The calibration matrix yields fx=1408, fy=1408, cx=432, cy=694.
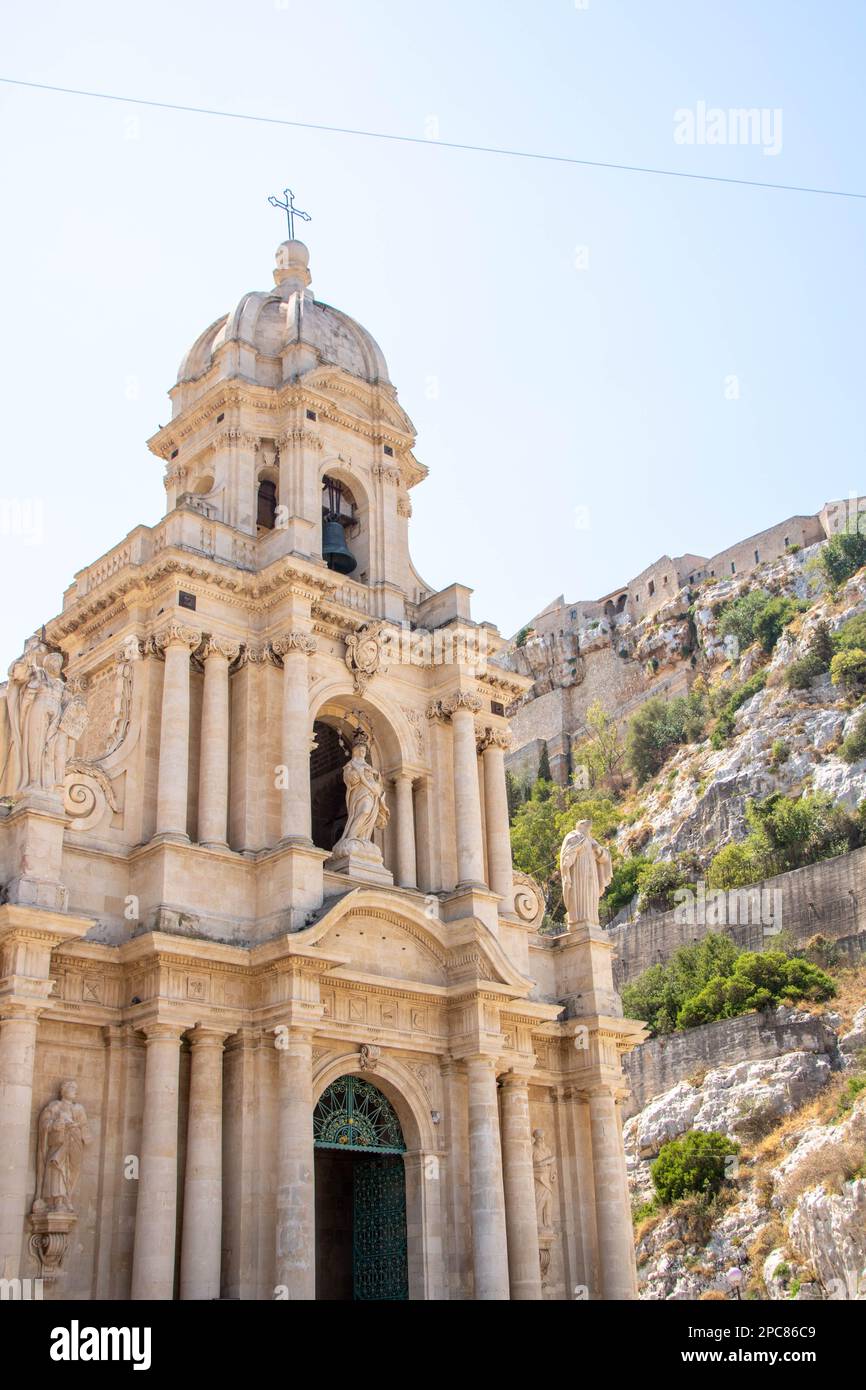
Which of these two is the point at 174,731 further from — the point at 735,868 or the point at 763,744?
the point at 763,744

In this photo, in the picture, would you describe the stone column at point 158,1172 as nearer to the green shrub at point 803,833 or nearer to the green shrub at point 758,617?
the green shrub at point 803,833

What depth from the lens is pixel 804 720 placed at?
6631cm

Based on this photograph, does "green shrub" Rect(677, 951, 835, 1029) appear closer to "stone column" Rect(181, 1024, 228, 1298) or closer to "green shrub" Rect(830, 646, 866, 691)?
"green shrub" Rect(830, 646, 866, 691)

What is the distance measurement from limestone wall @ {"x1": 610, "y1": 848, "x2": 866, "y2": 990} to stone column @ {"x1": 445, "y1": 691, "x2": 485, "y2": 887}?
30.4m

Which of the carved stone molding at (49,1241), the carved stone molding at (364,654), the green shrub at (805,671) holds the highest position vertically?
the green shrub at (805,671)

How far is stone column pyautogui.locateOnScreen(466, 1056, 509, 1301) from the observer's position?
20.8m

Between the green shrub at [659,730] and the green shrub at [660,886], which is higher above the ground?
the green shrub at [659,730]

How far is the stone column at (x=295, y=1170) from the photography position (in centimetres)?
1850

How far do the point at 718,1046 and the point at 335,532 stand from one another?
26845 millimetres

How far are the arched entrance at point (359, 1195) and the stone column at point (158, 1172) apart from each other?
2679 millimetres

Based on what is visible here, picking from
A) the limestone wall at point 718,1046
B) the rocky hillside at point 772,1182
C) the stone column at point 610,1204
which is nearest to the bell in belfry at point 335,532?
the stone column at point 610,1204

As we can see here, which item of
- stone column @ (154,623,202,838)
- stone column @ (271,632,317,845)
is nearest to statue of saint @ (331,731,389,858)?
stone column @ (271,632,317,845)
